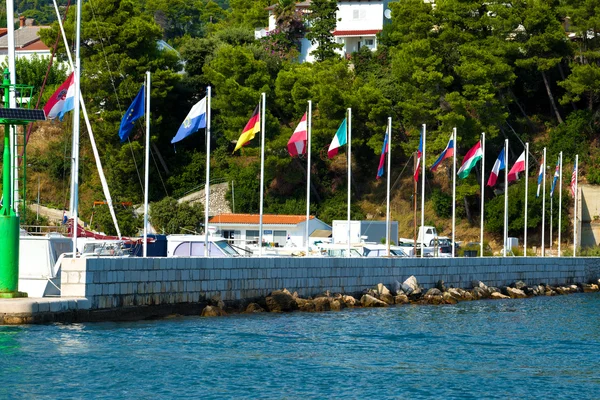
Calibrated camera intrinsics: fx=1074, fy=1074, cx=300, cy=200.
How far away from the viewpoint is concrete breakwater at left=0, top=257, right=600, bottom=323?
26344 millimetres

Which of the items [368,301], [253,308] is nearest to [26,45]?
[368,301]

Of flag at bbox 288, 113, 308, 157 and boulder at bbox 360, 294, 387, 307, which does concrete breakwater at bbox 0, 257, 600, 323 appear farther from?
flag at bbox 288, 113, 308, 157

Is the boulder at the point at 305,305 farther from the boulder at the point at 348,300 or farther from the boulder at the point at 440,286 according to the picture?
the boulder at the point at 440,286

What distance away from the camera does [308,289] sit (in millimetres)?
34688

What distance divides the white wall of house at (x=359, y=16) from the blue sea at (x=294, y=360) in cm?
5457

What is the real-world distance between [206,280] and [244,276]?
1683mm

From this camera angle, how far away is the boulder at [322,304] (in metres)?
33.8

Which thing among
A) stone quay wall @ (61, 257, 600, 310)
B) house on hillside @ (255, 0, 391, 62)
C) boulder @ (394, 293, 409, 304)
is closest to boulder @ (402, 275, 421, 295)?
stone quay wall @ (61, 257, 600, 310)

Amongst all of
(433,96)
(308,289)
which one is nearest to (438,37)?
(433,96)

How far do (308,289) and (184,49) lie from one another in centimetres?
4075

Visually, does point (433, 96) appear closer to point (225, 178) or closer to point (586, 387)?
point (225, 178)

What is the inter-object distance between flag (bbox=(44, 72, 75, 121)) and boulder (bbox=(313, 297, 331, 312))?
9.73 metres

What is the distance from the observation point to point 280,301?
32.7 metres

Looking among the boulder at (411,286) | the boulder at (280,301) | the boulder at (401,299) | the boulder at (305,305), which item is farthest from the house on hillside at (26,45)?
the boulder at (280,301)
